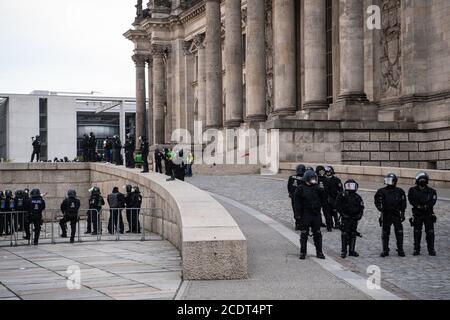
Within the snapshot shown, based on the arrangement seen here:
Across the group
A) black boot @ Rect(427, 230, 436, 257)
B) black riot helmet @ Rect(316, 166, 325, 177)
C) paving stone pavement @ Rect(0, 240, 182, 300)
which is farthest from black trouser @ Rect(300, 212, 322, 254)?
black riot helmet @ Rect(316, 166, 325, 177)

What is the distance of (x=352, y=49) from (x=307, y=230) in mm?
21200

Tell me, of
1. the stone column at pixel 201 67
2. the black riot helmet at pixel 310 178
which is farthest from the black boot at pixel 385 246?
the stone column at pixel 201 67

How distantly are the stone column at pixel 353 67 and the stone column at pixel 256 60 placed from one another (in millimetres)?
8526

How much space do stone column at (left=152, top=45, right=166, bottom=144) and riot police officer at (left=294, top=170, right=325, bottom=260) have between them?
55.8m

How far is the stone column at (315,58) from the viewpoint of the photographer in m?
36.5

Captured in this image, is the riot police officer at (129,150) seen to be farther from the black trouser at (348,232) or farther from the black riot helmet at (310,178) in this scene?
the black trouser at (348,232)

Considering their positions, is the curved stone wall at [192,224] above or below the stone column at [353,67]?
below

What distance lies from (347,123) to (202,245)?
74.5ft

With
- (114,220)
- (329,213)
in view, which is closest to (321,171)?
(329,213)

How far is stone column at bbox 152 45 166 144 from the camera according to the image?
6981 centimetres

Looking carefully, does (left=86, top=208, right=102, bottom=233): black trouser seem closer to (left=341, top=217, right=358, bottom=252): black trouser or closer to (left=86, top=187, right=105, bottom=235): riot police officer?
(left=86, top=187, right=105, bottom=235): riot police officer

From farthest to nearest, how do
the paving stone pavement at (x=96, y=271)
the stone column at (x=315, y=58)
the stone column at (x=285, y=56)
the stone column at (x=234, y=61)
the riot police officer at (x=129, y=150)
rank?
the stone column at (x=234, y=61) < the stone column at (x=285, y=56) < the stone column at (x=315, y=58) < the riot police officer at (x=129, y=150) < the paving stone pavement at (x=96, y=271)

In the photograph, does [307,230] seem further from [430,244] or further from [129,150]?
[129,150]
